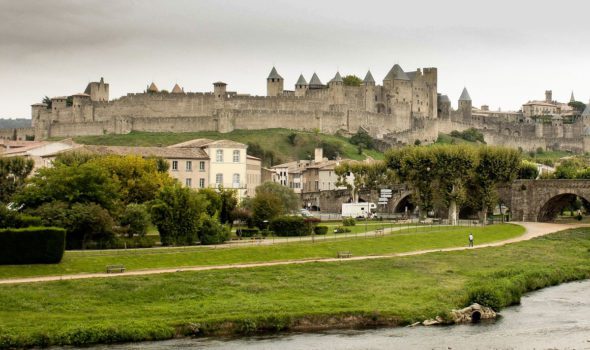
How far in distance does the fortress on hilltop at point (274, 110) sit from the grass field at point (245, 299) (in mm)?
88420

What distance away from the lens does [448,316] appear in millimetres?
36750

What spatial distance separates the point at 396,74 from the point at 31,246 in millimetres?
117159

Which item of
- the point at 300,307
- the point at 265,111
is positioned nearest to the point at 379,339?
the point at 300,307

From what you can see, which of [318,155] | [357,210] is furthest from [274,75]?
[357,210]

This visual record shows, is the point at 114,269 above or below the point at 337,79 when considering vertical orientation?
below

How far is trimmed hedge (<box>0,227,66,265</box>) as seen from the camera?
37969 millimetres

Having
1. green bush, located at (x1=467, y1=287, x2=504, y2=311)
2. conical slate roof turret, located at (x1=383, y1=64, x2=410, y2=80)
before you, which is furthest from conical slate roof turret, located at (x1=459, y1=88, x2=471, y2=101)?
green bush, located at (x1=467, y1=287, x2=504, y2=311)

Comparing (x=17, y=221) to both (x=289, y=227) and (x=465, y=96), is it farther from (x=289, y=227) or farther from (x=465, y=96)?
(x=465, y=96)

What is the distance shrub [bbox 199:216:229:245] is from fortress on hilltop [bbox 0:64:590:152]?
3218 inches

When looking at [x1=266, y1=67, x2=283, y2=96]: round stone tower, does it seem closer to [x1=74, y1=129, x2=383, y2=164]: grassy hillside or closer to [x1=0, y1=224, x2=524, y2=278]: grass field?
[x1=74, y1=129, x2=383, y2=164]: grassy hillside

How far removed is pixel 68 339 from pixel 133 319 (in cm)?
279

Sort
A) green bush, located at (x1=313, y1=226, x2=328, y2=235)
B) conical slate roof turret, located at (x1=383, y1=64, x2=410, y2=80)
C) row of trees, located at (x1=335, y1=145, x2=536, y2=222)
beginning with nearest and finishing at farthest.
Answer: green bush, located at (x1=313, y1=226, x2=328, y2=235)
row of trees, located at (x1=335, y1=145, x2=536, y2=222)
conical slate roof turret, located at (x1=383, y1=64, x2=410, y2=80)

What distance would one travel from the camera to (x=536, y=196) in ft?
250

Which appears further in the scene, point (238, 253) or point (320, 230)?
point (320, 230)
